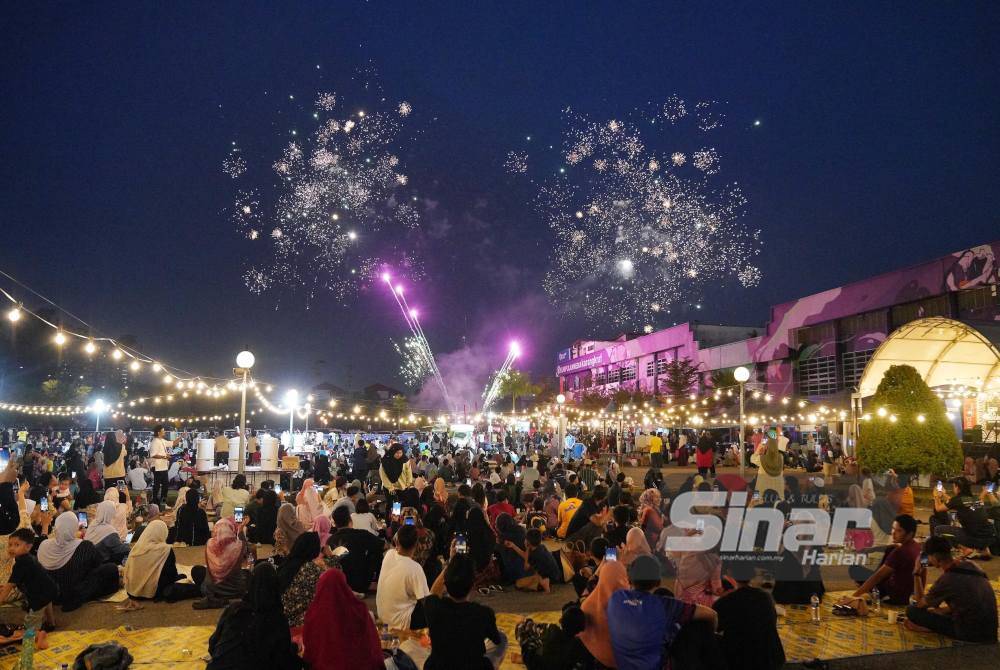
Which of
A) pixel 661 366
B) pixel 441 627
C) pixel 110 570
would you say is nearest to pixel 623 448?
pixel 661 366

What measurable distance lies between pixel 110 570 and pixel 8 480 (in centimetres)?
469

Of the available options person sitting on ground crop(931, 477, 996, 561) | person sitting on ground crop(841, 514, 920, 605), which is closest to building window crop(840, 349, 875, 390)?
person sitting on ground crop(931, 477, 996, 561)

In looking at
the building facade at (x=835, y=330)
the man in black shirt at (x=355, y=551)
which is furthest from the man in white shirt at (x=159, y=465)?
the building facade at (x=835, y=330)

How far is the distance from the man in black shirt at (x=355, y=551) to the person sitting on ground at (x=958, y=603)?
19.2 feet

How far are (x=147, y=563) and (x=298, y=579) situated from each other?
120 inches

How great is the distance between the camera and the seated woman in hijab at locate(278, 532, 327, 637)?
5.39 meters

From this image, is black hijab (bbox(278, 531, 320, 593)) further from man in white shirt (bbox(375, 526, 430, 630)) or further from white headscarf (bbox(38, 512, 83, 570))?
white headscarf (bbox(38, 512, 83, 570))

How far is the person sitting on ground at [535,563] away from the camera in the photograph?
791 cm

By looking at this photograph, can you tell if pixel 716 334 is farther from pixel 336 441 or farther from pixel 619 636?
pixel 619 636

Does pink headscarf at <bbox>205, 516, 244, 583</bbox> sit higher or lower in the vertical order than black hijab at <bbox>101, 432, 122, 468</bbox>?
lower

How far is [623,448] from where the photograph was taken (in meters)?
33.8

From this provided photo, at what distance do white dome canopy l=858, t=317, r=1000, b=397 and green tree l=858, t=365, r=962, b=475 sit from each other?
7.95ft

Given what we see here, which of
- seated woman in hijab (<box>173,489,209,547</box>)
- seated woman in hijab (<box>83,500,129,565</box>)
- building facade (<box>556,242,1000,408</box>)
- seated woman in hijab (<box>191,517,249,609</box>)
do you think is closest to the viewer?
seated woman in hijab (<box>191,517,249,609</box>)

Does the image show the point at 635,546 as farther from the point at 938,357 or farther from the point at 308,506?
the point at 938,357
